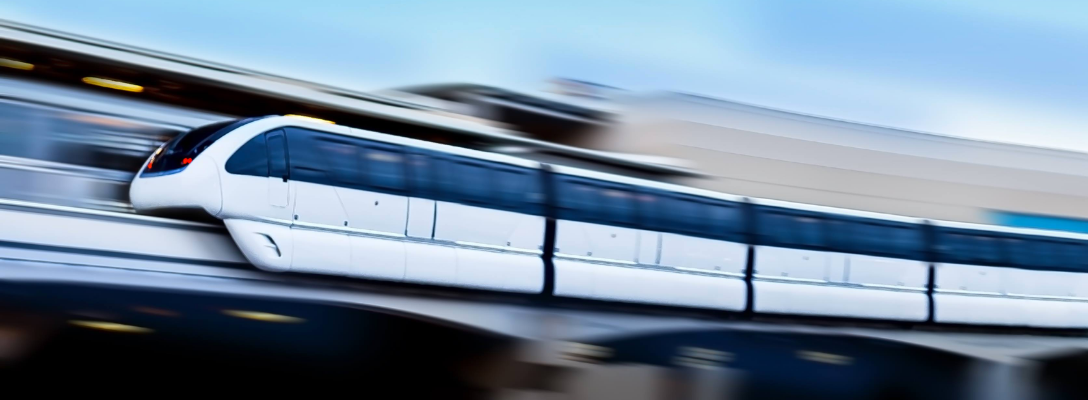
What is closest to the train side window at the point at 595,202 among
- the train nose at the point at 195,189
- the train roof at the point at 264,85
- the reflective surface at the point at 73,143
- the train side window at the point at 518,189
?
the train side window at the point at 518,189

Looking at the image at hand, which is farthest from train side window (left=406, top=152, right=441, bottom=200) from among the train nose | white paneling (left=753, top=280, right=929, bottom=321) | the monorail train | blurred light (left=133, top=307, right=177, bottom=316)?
white paneling (left=753, top=280, right=929, bottom=321)

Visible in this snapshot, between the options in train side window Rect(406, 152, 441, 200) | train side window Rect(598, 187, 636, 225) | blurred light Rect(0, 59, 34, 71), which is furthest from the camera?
train side window Rect(598, 187, 636, 225)

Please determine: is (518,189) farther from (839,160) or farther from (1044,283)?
(839,160)

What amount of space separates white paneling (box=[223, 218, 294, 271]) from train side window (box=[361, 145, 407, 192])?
3.55ft

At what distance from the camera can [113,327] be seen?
8070 millimetres

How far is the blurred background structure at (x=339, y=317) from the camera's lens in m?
8.05

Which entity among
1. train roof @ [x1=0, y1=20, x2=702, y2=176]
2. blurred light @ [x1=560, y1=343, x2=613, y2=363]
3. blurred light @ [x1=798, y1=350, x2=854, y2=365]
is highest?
train roof @ [x1=0, y1=20, x2=702, y2=176]

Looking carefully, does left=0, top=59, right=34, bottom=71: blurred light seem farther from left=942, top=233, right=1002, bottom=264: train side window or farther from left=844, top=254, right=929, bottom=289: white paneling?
left=942, top=233, right=1002, bottom=264: train side window

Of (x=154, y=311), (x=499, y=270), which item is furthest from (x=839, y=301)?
(x=154, y=311)

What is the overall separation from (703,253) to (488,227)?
3241 millimetres

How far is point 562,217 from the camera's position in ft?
36.3

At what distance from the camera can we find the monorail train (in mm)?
8766

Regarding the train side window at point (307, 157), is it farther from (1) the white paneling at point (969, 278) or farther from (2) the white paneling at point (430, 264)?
(1) the white paneling at point (969, 278)

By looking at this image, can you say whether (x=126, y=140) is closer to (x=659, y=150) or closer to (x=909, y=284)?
(x=909, y=284)
